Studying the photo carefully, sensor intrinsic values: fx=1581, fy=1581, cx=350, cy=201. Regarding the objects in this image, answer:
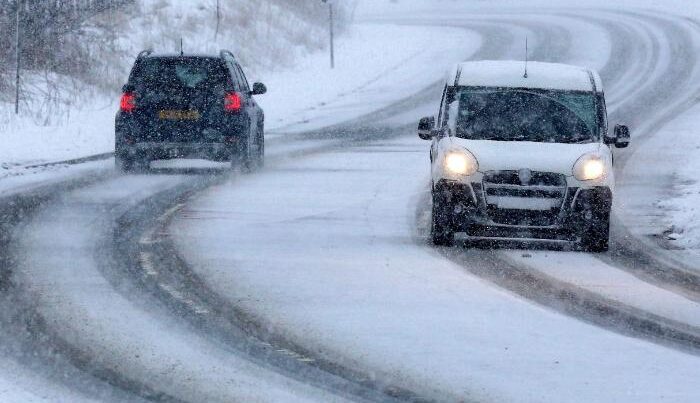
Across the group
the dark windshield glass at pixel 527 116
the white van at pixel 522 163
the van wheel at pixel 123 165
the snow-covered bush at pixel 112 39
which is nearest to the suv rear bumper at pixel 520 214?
the white van at pixel 522 163

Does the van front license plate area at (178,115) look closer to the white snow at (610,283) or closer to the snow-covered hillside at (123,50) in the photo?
the snow-covered hillside at (123,50)

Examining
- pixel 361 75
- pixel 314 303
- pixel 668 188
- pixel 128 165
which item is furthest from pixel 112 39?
pixel 314 303

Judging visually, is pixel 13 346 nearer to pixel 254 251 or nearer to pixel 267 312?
pixel 267 312

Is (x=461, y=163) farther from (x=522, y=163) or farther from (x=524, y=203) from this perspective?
(x=524, y=203)

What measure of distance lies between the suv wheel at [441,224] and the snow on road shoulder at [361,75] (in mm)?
15954

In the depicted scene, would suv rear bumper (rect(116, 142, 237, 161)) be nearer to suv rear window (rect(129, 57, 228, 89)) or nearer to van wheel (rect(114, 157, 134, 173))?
van wheel (rect(114, 157, 134, 173))

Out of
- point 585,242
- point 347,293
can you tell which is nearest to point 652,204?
point 585,242

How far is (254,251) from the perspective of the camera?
44.4 feet

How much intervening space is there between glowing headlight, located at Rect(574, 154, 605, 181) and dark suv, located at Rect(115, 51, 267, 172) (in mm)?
8010

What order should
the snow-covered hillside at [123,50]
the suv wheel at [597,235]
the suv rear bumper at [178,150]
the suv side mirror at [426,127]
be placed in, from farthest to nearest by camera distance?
the snow-covered hillside at [123,50], the suv rear bumper at [178,150], the suv side mirror at [426,127], the suv wheel at [597,235]

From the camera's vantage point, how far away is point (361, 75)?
43469 millimetres

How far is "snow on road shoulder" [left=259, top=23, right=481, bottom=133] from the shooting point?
3434cm

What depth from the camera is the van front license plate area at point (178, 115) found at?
69.2ft

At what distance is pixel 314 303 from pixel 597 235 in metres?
4.22
